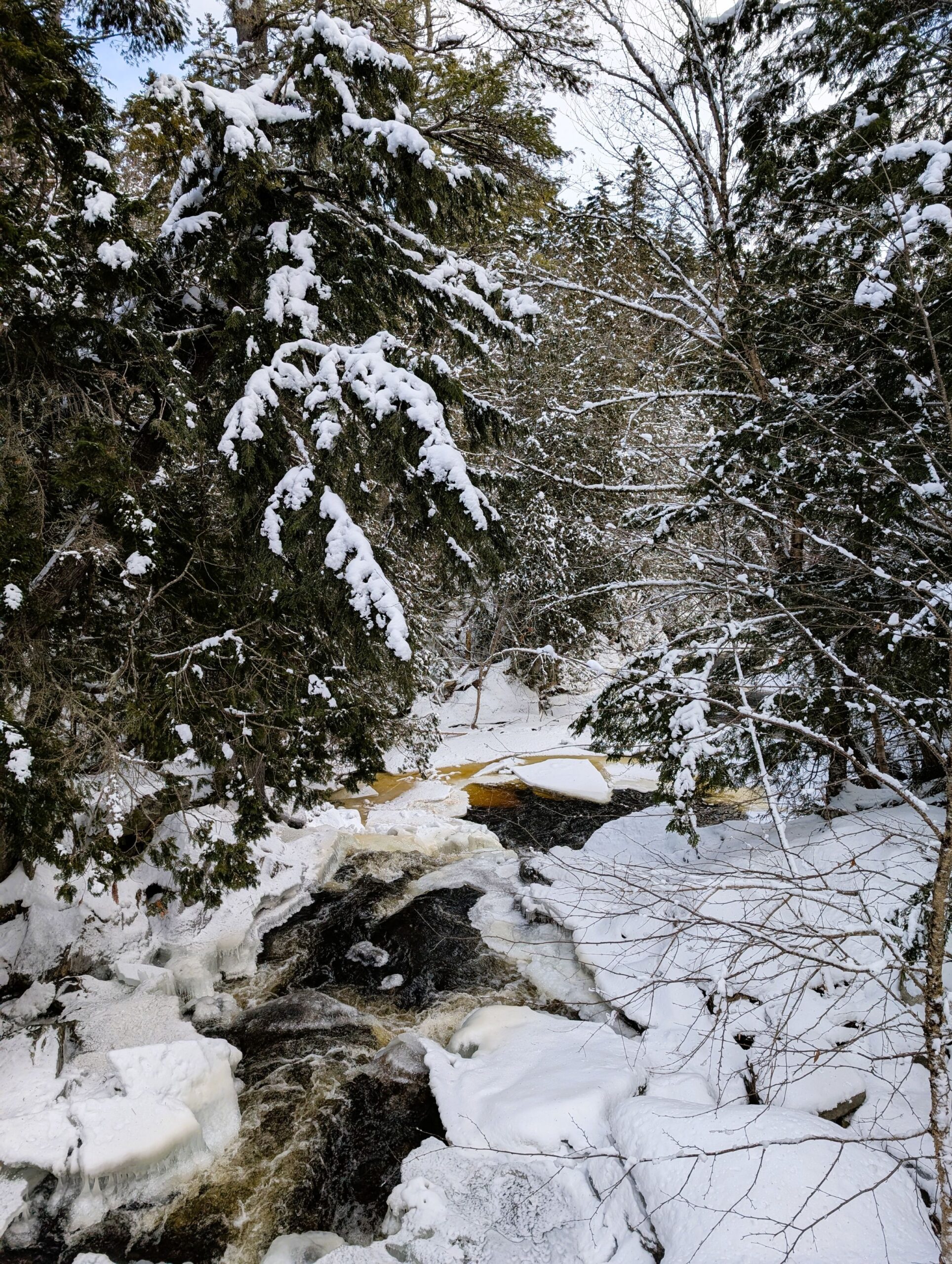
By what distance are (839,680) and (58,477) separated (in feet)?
16.3

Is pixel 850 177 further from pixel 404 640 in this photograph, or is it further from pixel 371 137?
pixel 404 640

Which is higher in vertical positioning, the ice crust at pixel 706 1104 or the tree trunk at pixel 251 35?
the tree trunk at pixel 251 35

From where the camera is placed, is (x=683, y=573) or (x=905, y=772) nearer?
(x=905, y=772)

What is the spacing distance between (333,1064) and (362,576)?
12.5ft

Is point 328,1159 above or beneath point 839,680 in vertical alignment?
beneath

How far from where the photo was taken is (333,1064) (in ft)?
15.7

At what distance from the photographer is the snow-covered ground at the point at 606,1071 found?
2.69m

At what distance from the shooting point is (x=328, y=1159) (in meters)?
4.00

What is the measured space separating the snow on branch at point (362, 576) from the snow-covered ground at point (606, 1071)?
42.8 inches

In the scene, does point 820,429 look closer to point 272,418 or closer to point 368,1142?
point 272,418

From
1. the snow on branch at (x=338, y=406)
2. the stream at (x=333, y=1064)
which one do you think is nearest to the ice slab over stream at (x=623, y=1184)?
the stream at (x=333, y=1064)

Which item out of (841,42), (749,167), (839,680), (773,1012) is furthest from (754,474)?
(773,1012)

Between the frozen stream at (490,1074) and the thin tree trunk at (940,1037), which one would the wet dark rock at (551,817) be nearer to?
the frozen stream at (490,1074)

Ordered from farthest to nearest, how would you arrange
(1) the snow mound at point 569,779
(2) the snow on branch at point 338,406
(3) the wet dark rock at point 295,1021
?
(1) the snow mound at point 569,779
(3) the wet dark rock at point 295,1021
(2) the snow on branch at point 338,406
